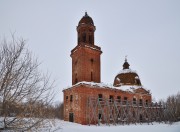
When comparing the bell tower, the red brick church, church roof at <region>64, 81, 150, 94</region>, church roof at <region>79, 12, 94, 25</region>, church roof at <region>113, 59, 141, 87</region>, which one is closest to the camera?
the red brick church

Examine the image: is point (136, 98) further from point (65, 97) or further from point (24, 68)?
point (24, 68)

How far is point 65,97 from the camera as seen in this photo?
3061 cm

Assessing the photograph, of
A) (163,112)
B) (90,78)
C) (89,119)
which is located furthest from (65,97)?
(163,112)

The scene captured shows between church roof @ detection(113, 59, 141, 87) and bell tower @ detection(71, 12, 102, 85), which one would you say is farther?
church roof @ detection(113, 59, 141, 87)

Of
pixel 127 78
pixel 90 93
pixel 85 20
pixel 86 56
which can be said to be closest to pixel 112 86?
pixel 90 93

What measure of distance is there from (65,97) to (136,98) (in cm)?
1366

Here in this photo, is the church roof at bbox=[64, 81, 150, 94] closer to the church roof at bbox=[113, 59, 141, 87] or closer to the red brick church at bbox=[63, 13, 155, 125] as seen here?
the red brick church at bbox=[63, 13, 155, 125]

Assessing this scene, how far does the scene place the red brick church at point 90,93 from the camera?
26.0 meters

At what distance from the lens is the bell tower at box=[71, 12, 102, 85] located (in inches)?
1130

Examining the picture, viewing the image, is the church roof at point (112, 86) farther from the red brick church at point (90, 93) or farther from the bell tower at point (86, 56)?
the bell tower at point (86, 56)

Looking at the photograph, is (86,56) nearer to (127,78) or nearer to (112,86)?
(112,86)

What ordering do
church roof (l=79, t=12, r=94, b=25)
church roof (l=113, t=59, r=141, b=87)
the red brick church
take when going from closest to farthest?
the red brick church → church roof (l=79, t=12, r=94, b=25) → church roof (l=113, t=59, r=141, b=87)

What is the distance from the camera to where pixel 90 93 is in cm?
2680

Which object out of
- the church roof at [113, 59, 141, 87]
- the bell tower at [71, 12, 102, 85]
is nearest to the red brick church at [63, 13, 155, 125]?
the bell tower at [71, 12, 102, 85]
